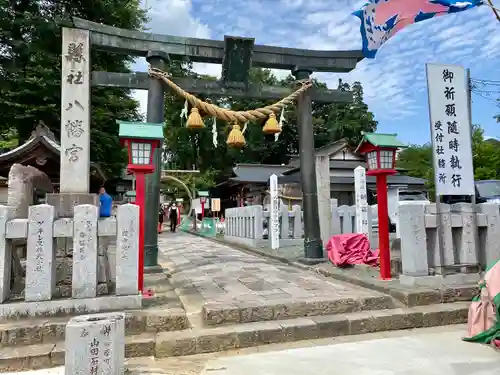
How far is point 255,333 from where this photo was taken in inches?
175

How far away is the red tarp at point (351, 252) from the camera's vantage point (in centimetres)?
795

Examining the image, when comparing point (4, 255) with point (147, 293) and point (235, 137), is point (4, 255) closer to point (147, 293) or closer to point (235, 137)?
point (147, 293)

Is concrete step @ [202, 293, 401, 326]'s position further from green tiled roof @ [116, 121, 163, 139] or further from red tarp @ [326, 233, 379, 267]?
green tiled roof @ [116, 121, 163, 139]

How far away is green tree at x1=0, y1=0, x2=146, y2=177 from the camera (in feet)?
49.4

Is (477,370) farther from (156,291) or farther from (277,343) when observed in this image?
(156,291)

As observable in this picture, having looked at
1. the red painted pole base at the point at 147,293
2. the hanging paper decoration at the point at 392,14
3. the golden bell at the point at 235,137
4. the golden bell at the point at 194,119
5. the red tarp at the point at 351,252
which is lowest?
the red painted pole base at the point at 147,293

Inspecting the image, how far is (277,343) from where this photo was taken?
452 centimetres

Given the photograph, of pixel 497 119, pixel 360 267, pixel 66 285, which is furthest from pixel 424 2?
pixel 497 119

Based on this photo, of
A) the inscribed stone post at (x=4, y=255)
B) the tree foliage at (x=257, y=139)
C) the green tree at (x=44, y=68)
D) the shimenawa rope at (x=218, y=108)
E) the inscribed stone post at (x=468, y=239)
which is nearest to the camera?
the inscribed stone post at (x=4, y=255)

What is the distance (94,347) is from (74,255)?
172cm

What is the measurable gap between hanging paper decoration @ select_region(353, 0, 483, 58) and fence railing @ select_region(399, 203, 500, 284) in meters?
3.31

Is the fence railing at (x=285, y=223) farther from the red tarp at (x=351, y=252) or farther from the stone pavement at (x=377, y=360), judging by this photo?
the stone pavement at (x=377, y=360)

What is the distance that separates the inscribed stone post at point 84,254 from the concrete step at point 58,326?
375 millimetres

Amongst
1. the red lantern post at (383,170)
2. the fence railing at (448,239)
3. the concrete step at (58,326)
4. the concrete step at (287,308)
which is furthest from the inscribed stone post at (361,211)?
the concrete step at (58,326)
